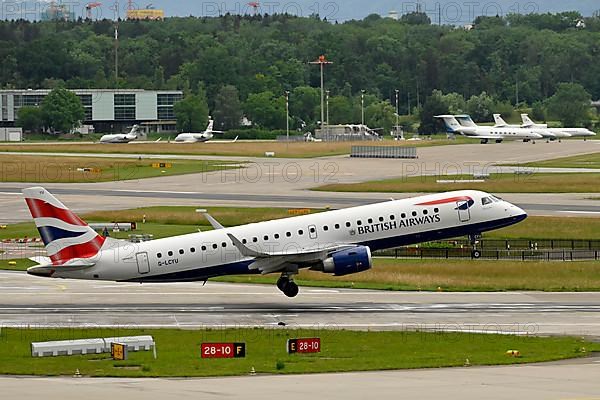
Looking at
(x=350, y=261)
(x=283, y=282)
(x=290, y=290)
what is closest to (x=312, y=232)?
(x=350, y=261)

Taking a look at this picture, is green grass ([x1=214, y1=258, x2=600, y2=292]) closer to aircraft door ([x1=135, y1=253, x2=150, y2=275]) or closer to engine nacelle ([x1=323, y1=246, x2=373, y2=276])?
engine nacelle ([x1=323, y1=246, x2=373, y2=276])

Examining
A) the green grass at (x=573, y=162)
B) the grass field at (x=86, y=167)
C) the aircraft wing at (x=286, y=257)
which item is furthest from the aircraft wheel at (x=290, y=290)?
the green grass at (x=573, y=162)

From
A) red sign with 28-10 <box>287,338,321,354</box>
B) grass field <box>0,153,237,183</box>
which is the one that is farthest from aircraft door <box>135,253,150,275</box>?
grass field <box>0,153,237,183</box>

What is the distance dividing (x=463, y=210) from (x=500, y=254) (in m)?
16.8

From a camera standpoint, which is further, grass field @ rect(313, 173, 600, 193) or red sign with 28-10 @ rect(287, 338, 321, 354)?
grass field @ rect(313, 173, 600, 193)

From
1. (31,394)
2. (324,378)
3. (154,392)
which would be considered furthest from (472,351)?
(31,394)

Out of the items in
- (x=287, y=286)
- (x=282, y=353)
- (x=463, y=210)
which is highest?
(x=463, y=210)

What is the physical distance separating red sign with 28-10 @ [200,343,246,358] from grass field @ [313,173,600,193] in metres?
77.6

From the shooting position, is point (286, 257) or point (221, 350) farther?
point (286, 257)

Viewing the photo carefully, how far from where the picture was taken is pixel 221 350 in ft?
152

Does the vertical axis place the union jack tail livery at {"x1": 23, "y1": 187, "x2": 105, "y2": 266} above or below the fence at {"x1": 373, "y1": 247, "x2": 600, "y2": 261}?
above

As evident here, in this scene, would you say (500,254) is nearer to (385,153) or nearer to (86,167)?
(86,167)

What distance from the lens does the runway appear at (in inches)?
2200

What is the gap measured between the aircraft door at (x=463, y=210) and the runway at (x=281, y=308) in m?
3.86
